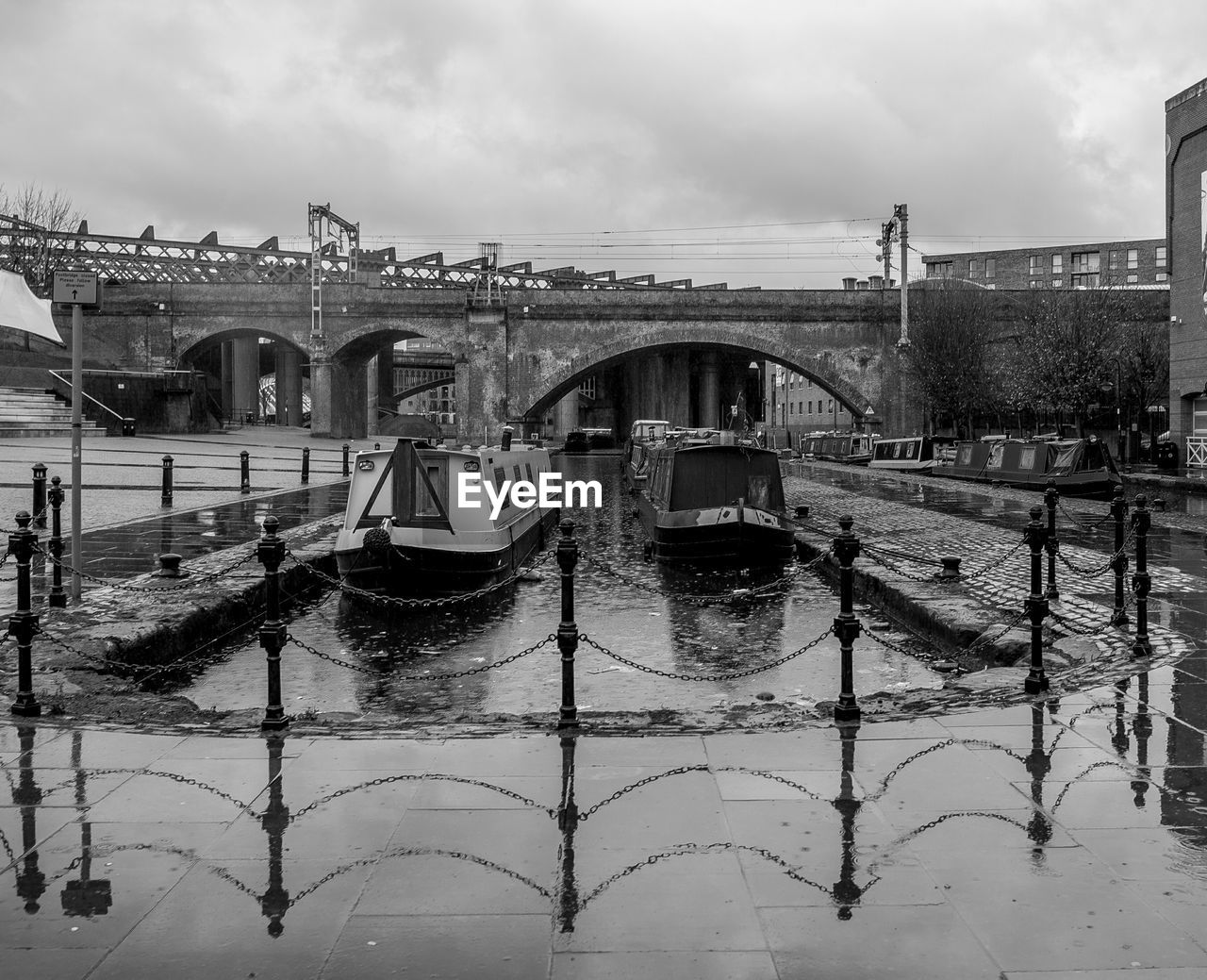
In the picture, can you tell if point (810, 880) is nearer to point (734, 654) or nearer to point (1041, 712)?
point (1041, 712)

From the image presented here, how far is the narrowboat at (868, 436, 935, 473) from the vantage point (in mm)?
36703

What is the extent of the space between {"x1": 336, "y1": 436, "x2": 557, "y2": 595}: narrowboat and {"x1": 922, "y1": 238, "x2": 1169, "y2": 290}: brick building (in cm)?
7398

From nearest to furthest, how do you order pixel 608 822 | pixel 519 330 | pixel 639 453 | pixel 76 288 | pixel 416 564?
pixel 608 822, pixel 76 288, pixel 416 564, pixel 639 453, pixel 519 330

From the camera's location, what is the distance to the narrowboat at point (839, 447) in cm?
4403

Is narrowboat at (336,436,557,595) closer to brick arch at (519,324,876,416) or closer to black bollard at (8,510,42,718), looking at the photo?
black bollard at (8,510,42,718)

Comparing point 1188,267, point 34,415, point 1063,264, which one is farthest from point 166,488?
A: point 1063,264

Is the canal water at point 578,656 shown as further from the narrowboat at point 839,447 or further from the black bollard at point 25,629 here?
the narrowboat at point 839,447

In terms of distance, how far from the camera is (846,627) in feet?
19.9

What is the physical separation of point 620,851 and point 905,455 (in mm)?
35789

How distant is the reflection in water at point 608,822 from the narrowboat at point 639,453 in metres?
17.1

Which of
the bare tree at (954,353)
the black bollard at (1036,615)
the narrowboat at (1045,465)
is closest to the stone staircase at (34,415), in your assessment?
the narrowboat at (1045,465)

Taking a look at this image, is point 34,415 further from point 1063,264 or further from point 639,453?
point 1063,264

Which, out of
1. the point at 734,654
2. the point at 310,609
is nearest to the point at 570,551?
the point at 734,654

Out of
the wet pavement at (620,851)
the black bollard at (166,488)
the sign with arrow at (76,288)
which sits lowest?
the wet pavement at (620,851)
